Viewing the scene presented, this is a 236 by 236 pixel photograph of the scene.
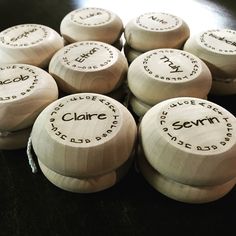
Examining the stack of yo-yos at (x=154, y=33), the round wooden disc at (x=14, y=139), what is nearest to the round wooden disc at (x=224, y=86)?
the stack of yo-yos at (x=154, y=33)

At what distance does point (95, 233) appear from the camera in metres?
0.48

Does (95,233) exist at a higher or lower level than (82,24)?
lower

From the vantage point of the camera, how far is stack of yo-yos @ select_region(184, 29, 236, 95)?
2.21 ft

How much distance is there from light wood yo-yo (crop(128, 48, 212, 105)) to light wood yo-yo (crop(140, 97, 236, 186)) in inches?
2.5

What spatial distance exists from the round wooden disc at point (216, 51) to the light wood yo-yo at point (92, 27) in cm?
17

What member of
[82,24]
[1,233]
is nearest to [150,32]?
[82,24]

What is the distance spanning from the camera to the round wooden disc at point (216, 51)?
67 cm

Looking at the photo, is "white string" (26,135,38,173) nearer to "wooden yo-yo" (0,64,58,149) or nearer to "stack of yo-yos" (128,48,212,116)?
"wooden yo-yo" (0,64,58,149)

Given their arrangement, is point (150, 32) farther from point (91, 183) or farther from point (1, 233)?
point (1, 233)

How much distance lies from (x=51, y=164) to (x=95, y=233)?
4.5 inches

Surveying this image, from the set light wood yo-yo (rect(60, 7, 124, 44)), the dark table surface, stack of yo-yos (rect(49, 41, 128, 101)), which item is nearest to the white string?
the dark table surface

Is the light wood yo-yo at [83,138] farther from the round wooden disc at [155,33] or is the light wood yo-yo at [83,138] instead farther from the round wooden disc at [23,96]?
the round wooden disc at [155,33]

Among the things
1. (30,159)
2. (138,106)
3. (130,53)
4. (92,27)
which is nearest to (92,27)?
(92,27)

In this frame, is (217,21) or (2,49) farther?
(217,21)
